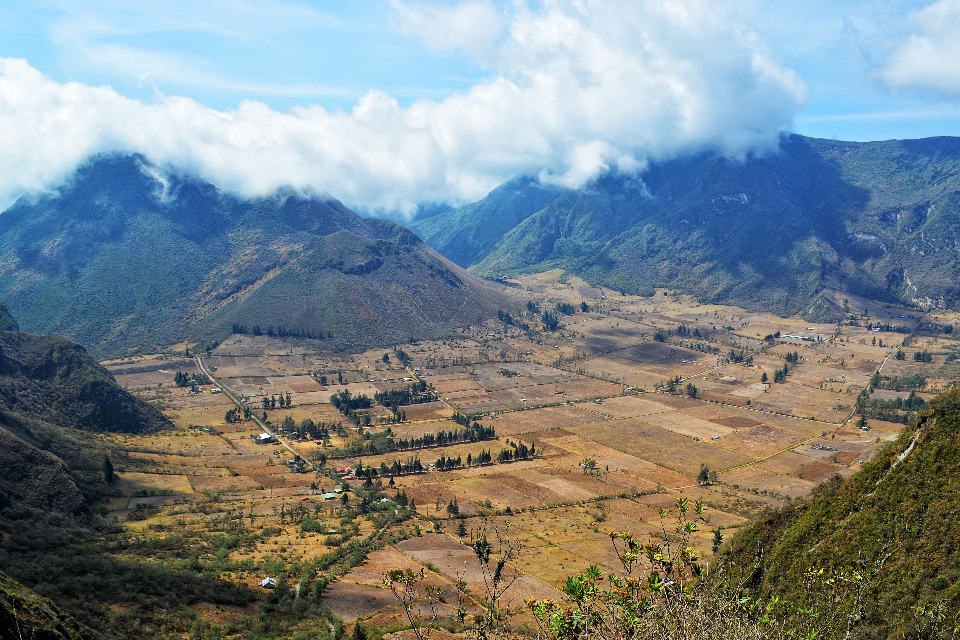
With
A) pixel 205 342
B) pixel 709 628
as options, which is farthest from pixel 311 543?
pixel 205 342

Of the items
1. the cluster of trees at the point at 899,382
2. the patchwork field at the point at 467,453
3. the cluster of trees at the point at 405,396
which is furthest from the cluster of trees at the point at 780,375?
the cluster of trees at the point at 405,396

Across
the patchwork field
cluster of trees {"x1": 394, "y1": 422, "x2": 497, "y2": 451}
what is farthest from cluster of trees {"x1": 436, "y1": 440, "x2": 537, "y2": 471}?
cluster of trees {"x1": 394, "y1": 422, "x2": 497, "y2": 451}

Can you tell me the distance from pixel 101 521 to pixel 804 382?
15660cm

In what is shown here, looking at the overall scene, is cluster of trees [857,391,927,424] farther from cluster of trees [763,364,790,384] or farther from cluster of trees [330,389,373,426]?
cluster of trees [330,389,373,426]

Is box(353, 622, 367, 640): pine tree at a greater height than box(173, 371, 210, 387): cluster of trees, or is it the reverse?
box(173, 371, 210, 387): cluster of trees

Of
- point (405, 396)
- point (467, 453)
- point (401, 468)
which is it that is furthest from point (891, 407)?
point (401, 468)

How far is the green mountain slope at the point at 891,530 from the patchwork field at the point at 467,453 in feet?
72.1

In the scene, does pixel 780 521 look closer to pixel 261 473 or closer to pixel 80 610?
pixel 80 610

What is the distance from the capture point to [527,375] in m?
183

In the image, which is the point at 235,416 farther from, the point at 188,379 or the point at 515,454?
the point at 515,454

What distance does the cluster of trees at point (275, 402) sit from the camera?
468 ft

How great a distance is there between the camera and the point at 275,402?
478 ft

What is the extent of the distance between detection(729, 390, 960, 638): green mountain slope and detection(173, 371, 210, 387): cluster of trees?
136m

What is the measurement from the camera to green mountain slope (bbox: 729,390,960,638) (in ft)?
115
